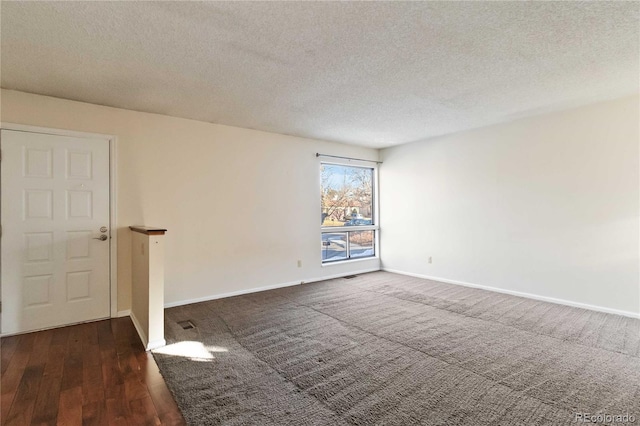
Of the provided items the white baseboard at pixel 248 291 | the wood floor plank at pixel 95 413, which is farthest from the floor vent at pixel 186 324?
the wood floor plank at pixel 95 413

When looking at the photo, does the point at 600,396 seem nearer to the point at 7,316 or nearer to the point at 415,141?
the point at 415,141

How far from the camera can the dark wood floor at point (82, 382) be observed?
1.77 metres

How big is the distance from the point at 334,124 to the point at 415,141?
74.5 inches

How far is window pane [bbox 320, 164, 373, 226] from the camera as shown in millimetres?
5465

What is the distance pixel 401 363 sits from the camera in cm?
237

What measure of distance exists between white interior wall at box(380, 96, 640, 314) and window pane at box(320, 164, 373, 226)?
0.80 m

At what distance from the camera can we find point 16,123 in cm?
305

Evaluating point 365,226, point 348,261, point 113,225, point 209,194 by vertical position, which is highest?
point 209,194

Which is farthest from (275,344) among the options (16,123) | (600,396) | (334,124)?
(16,123)

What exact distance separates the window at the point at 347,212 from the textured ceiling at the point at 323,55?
1.86 m

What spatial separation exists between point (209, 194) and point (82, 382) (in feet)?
8.21

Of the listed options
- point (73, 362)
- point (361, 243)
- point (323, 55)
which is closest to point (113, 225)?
point (73, 362)

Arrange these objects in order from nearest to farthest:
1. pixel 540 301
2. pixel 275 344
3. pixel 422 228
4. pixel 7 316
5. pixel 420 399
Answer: pixel 420 399 < pixel 275 344 < pixel 7 316 < pixel 540 301 < pixel 422 228

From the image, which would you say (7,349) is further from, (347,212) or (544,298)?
(544,298)
